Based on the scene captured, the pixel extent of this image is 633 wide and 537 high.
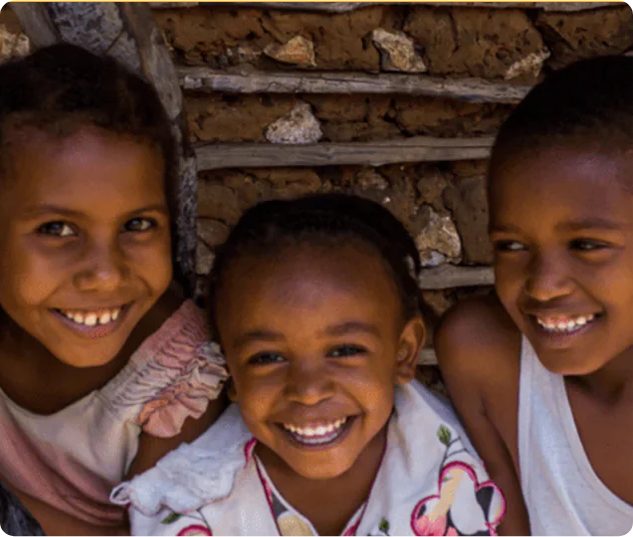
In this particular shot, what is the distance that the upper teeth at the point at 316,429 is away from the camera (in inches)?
60.5

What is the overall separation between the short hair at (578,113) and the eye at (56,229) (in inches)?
30.1

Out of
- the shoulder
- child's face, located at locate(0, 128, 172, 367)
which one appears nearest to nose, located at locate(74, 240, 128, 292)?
child's face, located at locate(0, 128, 172, 367)

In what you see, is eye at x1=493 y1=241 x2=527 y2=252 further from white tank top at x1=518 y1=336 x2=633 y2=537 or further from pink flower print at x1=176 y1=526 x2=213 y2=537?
pink flower print at x1=176 y1=526 x2=213 y2=537

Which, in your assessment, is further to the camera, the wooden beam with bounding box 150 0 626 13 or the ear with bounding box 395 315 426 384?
the wooden beam with bounding box 150 0 626 13

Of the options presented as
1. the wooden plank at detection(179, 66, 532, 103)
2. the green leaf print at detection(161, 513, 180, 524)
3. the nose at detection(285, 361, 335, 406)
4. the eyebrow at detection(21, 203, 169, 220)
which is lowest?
the green leaf print at detection(161, 513, 180, 524)

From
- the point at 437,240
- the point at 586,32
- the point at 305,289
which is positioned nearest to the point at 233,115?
the point at 437,240

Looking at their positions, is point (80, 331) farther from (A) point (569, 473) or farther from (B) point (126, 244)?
(A) point (569, 473)

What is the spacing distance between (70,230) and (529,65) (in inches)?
69.0

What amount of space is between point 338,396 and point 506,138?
1.82ft

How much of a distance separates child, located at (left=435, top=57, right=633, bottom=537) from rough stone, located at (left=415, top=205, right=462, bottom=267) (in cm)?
118

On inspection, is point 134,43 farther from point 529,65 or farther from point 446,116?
point 529,65

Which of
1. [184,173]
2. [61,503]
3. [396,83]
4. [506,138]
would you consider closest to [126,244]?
[184,173]

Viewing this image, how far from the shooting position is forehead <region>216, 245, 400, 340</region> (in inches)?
60.1

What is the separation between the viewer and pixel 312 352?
60.3 inches
